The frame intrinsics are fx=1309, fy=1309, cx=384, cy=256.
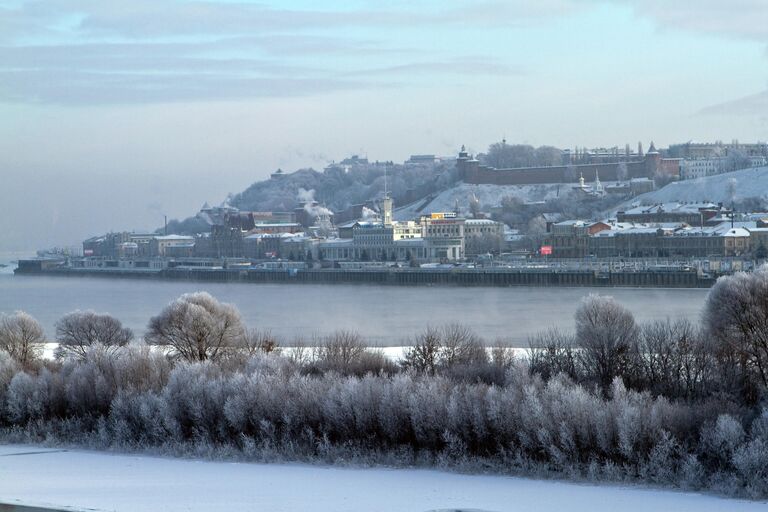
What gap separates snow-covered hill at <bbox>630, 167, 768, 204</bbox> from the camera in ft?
148

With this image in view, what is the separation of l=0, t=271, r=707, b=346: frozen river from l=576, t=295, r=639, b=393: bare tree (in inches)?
159

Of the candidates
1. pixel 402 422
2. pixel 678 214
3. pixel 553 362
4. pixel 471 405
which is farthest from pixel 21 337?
pixel 678 214

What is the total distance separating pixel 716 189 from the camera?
46.7 m

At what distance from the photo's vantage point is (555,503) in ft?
15.8

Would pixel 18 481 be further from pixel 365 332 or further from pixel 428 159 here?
pixel 428 159

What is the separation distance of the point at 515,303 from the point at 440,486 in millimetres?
17130

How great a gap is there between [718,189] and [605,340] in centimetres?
3991

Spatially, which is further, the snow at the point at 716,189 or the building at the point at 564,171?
the building at the point at 564,171

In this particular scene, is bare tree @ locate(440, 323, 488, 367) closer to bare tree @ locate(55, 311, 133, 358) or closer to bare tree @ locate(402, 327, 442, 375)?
bare tree @ locate(402, 327, 442, 375)

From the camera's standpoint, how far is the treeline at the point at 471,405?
17.7ft

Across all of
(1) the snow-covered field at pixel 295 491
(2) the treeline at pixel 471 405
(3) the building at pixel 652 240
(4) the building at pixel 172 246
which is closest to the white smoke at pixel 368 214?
(4) the building at pixel 172 246

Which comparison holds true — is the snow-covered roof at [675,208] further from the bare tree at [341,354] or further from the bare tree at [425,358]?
the bare tree at [425,358]

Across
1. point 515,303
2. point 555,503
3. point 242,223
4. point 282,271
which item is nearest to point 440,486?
point 555,503

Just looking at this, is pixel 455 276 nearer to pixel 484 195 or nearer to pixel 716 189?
pixel 716 189
